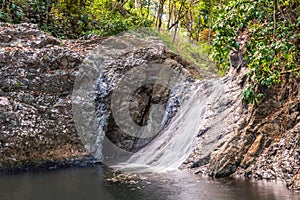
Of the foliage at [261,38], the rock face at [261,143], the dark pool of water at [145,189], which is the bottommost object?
the dark pool of water at [145,189]

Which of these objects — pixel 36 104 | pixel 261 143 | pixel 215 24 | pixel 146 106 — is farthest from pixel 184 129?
pixel 36 104

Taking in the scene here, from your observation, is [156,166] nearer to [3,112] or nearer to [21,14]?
[3,112]

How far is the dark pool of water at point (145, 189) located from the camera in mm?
5434

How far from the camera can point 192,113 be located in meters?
9.73

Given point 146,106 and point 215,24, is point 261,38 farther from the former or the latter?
point 146,106

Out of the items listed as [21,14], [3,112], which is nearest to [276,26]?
[3,112]

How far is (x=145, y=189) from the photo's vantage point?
6.09 metres

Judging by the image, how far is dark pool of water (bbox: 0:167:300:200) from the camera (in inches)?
214

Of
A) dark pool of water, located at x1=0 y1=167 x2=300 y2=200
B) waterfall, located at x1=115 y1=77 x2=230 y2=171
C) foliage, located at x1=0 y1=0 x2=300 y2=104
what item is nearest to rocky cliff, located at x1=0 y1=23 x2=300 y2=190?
waterfall, located at x1=115 y1=77 x2=230 y2=171

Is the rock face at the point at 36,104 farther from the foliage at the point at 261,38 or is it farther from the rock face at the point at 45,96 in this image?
the foliage at the point at 261,38

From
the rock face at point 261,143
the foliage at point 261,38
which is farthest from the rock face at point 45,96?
the foliage at point 261,38

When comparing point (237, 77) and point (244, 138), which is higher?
point (237, 77)

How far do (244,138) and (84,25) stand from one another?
31.5 feet

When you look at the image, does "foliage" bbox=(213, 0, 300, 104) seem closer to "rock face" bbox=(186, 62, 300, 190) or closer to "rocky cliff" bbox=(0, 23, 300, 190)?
"rock face" bbox=(186, 62, 300, 190)
